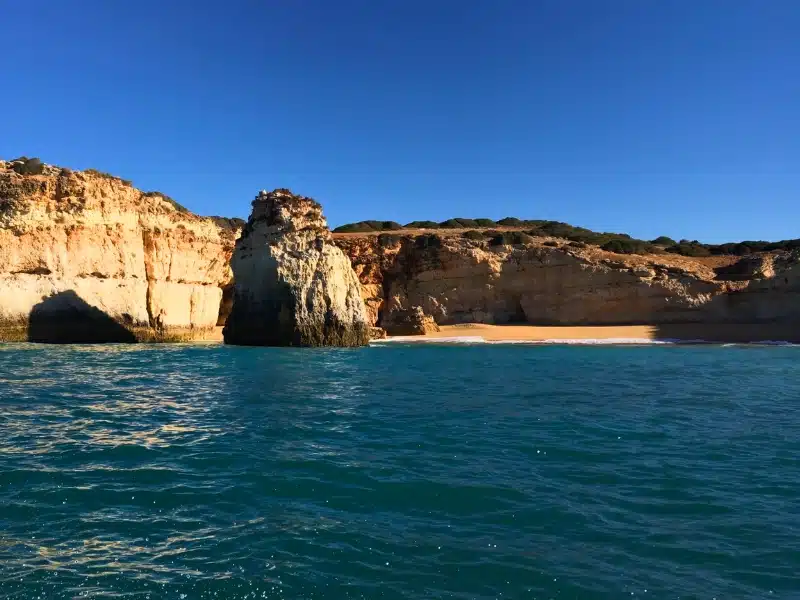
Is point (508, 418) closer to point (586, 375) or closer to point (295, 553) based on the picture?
point (295, 553)

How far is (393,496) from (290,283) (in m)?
24.6

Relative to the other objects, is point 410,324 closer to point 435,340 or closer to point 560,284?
point 435,340

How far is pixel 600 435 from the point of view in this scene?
912 centimetres

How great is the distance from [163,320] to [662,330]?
3165 centimetres

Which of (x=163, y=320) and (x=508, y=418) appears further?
(x=163, y=320)

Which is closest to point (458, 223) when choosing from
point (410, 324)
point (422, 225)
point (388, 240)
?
point (422, 225)

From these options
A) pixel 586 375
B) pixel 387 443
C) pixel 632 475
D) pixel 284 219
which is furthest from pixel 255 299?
pixel 632 475

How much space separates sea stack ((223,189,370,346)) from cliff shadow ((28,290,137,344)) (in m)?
5.90

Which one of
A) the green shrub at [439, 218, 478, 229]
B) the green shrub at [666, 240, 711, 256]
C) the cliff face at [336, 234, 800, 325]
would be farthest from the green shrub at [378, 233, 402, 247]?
the green shrub at [666, 240, 711, 256]

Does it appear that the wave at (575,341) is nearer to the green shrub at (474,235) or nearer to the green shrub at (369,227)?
the green shrub at (474,235)

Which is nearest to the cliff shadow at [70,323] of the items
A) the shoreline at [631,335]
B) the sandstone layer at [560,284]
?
the shoreline at [631,335]

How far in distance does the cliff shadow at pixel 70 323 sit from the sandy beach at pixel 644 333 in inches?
678

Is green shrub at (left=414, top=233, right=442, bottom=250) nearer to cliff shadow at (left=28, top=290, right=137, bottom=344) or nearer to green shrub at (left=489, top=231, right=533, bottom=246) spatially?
green shrub at (left=489, top=231, right=533, bottom=246)

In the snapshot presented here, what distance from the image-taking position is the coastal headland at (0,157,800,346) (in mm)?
29094
